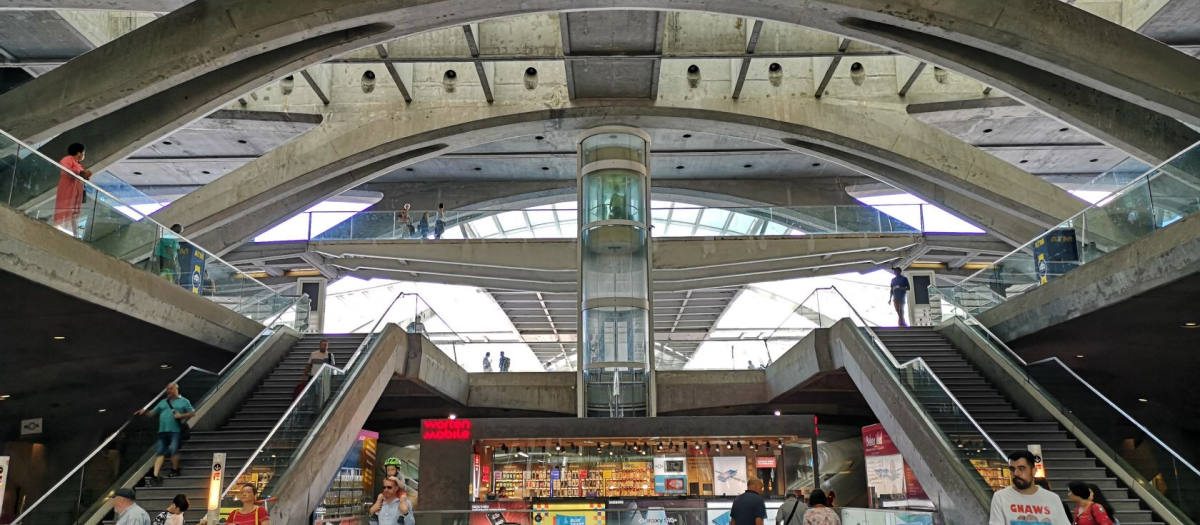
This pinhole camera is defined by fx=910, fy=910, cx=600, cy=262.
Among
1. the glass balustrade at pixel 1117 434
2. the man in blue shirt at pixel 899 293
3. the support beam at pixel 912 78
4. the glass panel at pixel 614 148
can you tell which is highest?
the support beam at pixel 912 78

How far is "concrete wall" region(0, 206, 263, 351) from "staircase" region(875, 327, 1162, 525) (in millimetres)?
11462

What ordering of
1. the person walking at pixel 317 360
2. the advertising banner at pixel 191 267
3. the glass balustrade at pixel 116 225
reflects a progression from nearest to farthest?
the glass balustrade at pixel 116 225, the advertising banner at pixel 191 267, the person walking at pixel 317 360

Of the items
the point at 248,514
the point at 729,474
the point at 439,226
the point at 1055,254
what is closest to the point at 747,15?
the point at 1055,254

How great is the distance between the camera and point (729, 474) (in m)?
18.0

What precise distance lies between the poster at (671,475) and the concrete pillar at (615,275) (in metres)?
4.41

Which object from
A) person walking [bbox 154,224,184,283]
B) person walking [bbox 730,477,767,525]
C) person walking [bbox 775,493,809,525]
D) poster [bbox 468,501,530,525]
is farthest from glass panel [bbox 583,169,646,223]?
person walking [bbox 730,477,767,525]

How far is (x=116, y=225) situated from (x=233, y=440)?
3.44 m

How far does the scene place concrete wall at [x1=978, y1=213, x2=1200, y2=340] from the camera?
1109 centimetres

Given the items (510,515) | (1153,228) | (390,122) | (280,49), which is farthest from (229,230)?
(1153,228)

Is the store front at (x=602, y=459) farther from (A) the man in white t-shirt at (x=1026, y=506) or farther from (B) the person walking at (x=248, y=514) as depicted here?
(A) the man in white t-shirt at (x=1026, y=506)

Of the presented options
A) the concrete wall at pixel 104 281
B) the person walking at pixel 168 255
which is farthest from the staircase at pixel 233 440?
the person walking at pixel 168 255

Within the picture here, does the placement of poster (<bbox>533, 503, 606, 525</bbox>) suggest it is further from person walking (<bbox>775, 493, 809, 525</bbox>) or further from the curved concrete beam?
the curved concrete beam

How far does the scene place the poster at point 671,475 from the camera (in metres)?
17.8

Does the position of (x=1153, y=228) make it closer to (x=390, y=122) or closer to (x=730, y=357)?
(x=730, y=357)
